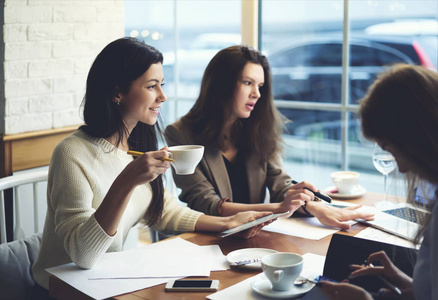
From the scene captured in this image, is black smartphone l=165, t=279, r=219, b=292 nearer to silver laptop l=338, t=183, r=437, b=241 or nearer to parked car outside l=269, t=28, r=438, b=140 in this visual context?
silver laptop l=338, t=183, r=437, b=241

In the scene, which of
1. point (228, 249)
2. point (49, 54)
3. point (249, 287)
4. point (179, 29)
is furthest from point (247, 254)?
point (179, 29)

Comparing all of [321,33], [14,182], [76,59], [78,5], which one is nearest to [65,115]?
[76,59]

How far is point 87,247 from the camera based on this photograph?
1.36 meters

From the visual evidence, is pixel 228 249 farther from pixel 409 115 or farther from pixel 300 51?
pixel 300 51

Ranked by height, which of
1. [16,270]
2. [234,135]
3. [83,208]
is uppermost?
[234,135]

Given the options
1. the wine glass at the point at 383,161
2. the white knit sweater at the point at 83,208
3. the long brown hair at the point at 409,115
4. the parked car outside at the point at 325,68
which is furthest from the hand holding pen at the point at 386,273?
→ the parked car outside at the point at 325,68

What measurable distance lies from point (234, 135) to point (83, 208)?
0.93m

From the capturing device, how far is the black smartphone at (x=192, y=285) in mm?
1226

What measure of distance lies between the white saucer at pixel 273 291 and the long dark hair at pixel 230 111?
3.18 ft

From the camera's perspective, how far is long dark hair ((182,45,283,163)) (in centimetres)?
213

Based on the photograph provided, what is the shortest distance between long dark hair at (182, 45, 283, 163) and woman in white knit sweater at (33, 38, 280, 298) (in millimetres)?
352

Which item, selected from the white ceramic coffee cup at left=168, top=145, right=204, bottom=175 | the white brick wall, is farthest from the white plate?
the white brick wall

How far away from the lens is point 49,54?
2453 millimetres

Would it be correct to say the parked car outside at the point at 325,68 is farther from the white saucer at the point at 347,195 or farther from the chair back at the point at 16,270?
the chair back at the point at 16,270
